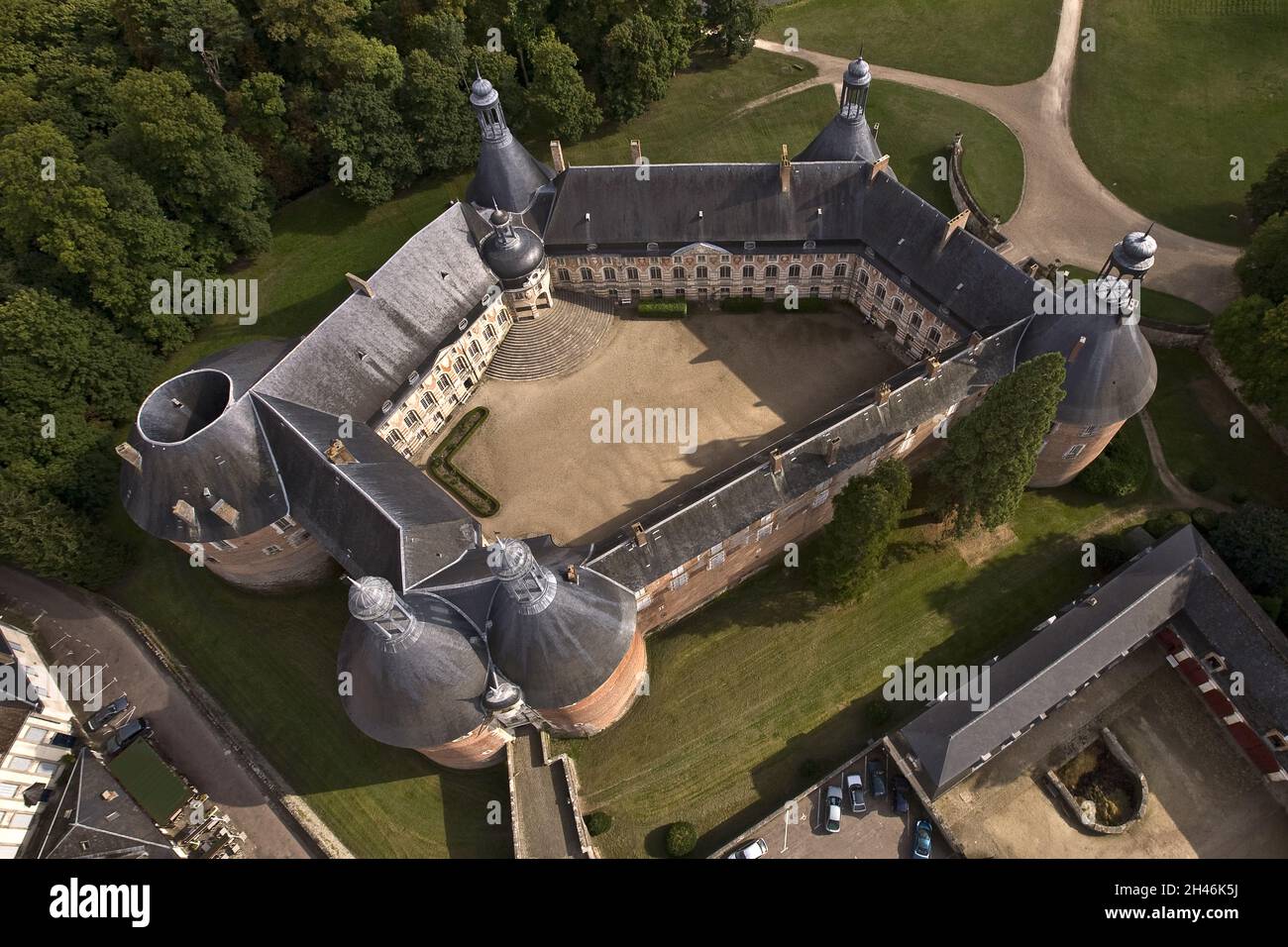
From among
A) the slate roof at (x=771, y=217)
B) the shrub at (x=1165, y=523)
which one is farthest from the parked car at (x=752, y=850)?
the slate roof at (x=771, y=217)

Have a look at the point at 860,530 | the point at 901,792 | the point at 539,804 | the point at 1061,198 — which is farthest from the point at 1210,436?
the point at 539,804

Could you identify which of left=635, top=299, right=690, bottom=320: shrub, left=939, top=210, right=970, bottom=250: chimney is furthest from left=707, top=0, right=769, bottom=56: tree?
left=939, top=210, right=970, bottom=250: chimney

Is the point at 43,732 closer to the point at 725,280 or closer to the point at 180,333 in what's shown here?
the point at 180,333

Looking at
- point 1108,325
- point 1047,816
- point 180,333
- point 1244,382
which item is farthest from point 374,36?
point 1047,816

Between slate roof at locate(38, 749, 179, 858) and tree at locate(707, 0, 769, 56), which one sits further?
tree at locate(707, 0, 769, 56)

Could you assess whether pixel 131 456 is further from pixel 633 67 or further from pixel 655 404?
pixel 633 67

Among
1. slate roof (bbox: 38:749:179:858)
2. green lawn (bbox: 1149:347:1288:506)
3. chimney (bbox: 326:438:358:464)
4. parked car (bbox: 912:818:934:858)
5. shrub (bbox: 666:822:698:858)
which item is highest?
green lawn (bbox: 1149:347:1288:506)

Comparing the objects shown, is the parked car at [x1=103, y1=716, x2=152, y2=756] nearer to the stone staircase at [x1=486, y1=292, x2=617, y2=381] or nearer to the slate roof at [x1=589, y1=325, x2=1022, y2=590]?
the slate roof at [x1=589, y1=325, x2=1022, y2=590]

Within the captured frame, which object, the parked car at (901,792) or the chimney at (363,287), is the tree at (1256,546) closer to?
the parked car at (901,792)
